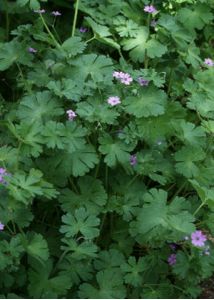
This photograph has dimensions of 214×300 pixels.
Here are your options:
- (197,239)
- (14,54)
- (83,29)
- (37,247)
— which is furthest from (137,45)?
(37,247)

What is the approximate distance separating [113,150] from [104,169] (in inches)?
8.2

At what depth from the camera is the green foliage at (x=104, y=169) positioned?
7.44 ft

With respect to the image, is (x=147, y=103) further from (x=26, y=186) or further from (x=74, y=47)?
(x=26, y=186)

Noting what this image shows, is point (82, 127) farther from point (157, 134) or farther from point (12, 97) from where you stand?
point (12, 97)

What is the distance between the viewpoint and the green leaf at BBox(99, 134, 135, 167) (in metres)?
2.47

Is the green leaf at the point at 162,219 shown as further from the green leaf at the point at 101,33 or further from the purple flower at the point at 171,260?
the green leaf at the point at 101,33

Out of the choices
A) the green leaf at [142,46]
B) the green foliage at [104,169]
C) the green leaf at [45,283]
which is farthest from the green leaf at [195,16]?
the green leaf at [45,283]

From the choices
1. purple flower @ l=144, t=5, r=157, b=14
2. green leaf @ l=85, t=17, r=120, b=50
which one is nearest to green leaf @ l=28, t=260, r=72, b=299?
green leaf @ l=85, t=17, r=120, b=50

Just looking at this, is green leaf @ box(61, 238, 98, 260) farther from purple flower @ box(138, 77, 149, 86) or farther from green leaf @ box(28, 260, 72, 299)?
purple flower @ box(138, 77, 149, 86)

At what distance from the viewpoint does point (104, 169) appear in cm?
268

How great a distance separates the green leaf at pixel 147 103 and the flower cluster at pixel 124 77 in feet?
0.25

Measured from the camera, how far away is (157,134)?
263cm

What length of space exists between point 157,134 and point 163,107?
0.13 meters

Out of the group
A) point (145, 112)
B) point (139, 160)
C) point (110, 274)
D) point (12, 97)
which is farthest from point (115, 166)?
point (12, 97)
